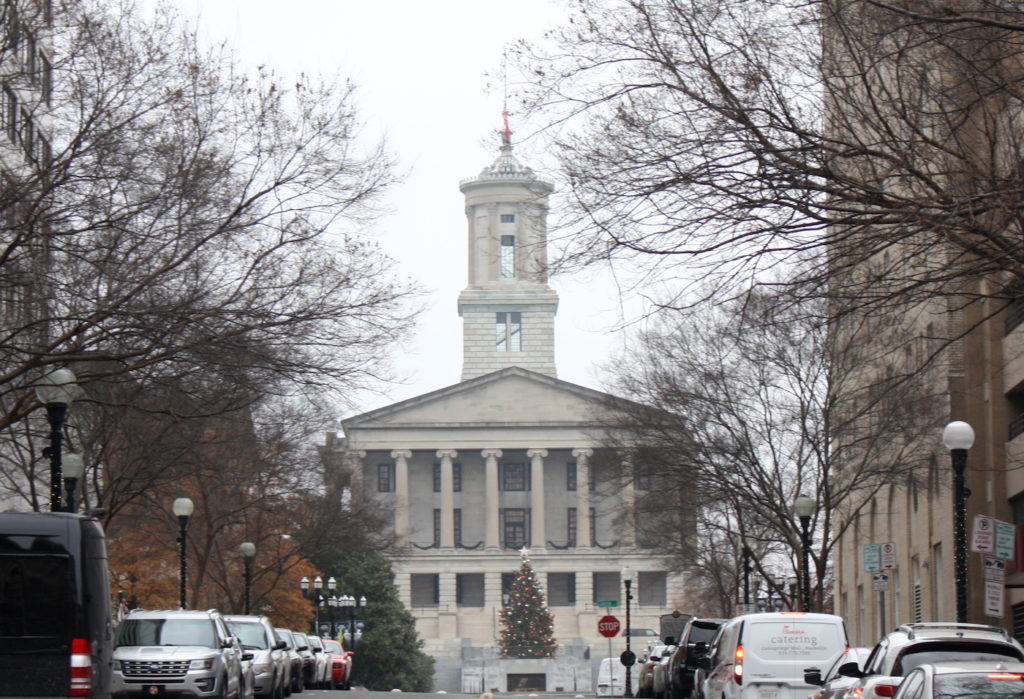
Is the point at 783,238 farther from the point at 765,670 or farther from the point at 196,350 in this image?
the point at 196,350

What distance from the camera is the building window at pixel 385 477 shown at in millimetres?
131875

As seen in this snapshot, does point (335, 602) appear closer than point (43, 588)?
No

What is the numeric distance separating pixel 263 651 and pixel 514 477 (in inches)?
4013

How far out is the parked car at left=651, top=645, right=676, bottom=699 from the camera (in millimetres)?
37188

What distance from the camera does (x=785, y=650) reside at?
2333cm

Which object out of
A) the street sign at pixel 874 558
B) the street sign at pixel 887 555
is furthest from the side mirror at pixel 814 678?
the street sign at pixel 874 558

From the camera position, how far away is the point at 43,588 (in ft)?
61.2

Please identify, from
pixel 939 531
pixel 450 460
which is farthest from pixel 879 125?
pixel 450 460

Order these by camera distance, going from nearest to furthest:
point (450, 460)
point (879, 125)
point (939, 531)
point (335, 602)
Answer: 1. point (879, 125)
2. point (939, 531)
3. point (335, 602)
4. point (450, 460)

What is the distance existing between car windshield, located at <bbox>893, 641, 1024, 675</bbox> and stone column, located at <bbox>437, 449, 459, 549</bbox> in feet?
373

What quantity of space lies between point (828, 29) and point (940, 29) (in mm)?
1592

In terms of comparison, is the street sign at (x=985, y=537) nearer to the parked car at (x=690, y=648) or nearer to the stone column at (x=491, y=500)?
the parked car at (x=690, y=648)

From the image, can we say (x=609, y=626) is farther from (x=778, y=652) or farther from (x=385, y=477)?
(x=385, y=477)

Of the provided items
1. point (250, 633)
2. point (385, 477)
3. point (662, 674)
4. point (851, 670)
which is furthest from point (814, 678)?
point (385, 477)
